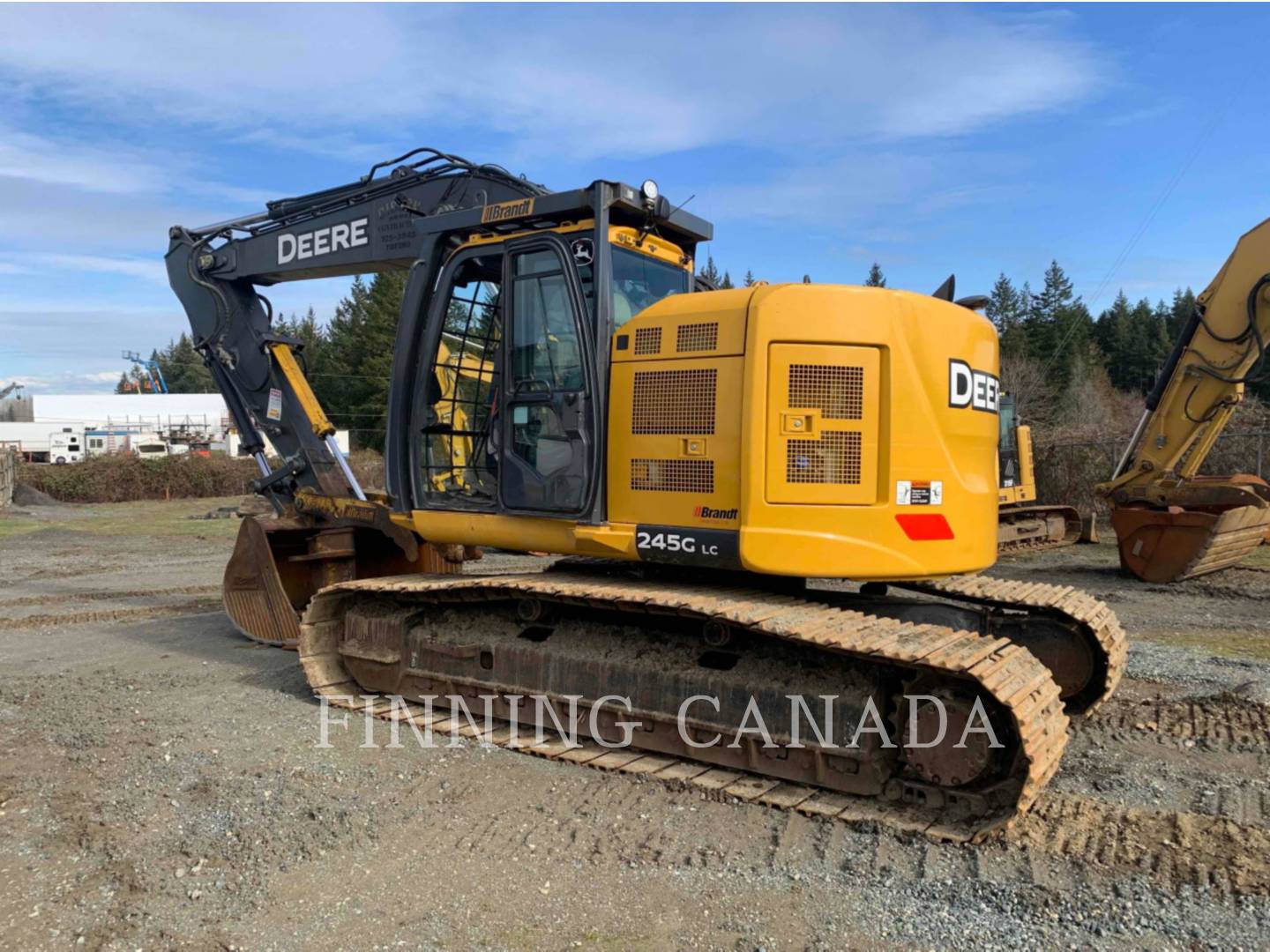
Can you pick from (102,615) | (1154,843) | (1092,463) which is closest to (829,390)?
(1154,843)

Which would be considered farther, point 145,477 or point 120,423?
point 120,423

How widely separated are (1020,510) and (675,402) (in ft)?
36.8

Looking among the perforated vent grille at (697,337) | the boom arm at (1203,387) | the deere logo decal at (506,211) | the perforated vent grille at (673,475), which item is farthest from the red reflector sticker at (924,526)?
the boom arm at (1203,387)

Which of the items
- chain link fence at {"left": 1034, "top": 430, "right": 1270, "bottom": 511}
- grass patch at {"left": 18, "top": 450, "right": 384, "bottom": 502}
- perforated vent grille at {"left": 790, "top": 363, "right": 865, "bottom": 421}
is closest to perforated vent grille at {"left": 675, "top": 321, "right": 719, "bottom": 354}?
perforated vent grille at {"left": 790, "top": 363, "right": 865, "bottom": 421}

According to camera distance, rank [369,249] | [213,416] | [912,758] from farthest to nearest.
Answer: [213,416] → [369,249] → [912,758]

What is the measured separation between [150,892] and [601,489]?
286 centimetres

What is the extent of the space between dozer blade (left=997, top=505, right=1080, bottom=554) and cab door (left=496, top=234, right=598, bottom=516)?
1056 cm

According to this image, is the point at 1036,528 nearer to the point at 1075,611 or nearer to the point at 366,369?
the point at 1075,611

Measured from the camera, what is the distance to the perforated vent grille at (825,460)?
483cm

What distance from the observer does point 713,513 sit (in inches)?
198

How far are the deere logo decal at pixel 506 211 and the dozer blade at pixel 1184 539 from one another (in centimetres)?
993

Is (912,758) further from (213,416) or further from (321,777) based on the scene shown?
(213,416)

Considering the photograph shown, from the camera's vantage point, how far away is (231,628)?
30.3 ft

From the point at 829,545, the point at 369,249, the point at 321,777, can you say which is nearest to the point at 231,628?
the point at 369,249
